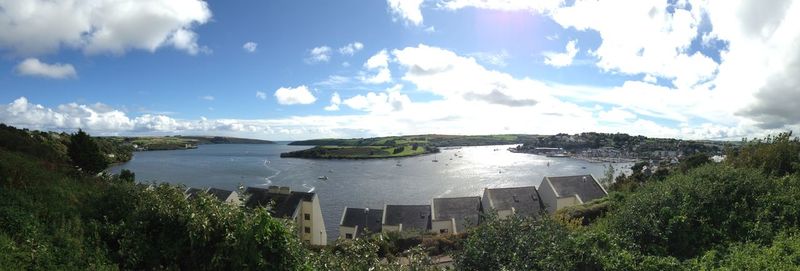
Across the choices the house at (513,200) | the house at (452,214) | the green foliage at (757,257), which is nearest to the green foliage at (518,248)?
the green foliage at (757,257)

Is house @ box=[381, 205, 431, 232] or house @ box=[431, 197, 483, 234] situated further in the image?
house @ box=[381, 205, 431, 232]

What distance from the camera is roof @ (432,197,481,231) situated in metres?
44.0

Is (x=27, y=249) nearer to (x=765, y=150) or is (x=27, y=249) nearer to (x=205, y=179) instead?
(x=765, y=150)

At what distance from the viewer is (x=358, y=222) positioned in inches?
1817

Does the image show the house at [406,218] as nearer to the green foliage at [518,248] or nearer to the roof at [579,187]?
the roof at [579,187]

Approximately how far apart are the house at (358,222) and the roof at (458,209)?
20.5 feet

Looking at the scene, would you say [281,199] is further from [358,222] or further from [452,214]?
[452,214]

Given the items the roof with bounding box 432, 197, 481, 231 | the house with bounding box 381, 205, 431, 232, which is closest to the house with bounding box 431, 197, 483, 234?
the roof with bounding box 432, 197, 481, 231

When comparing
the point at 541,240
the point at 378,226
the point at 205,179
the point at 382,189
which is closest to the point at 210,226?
the point at 541,240

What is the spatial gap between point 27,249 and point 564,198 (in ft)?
149

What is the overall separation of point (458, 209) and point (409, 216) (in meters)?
5.24

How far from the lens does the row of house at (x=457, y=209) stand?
145 ft

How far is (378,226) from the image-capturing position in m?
45.9

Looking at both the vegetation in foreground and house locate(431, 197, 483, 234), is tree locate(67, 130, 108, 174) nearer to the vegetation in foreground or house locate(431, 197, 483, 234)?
the vegetation in foreground
